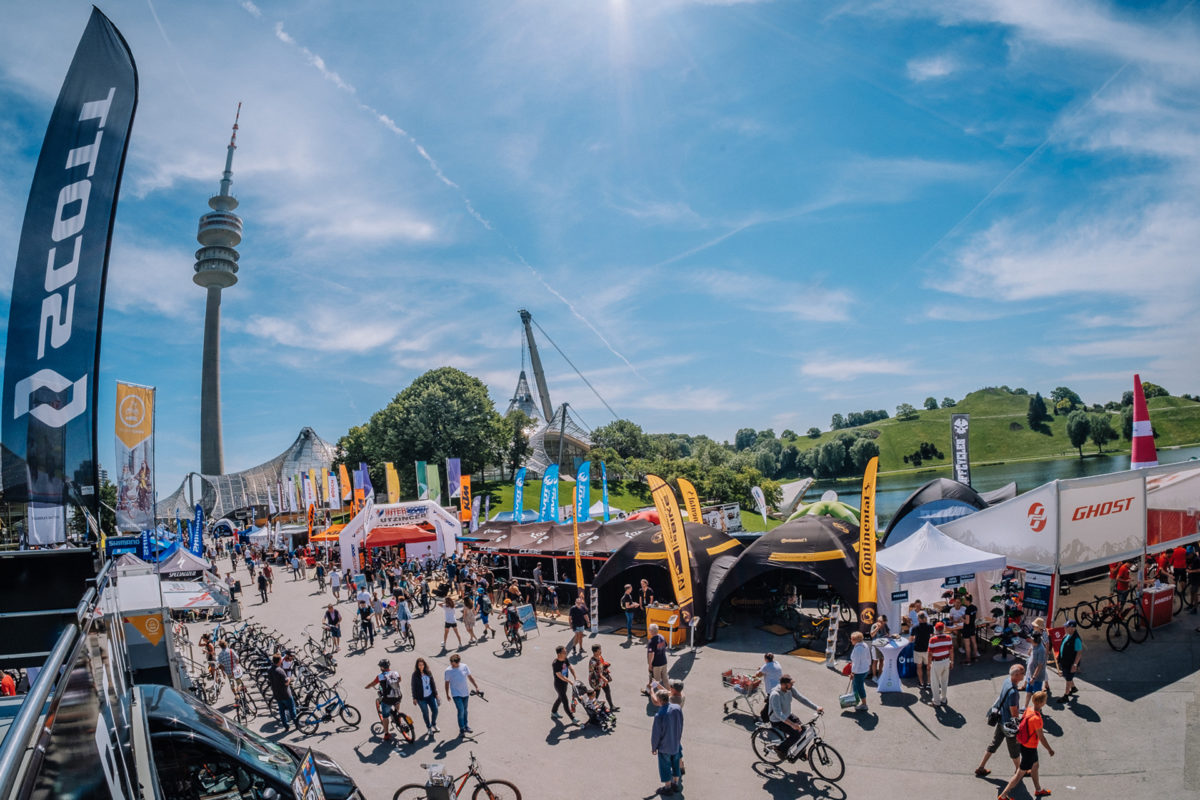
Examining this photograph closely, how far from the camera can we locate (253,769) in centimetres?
587

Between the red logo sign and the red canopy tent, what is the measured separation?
71.3 ft

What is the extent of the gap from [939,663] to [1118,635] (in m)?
4.29

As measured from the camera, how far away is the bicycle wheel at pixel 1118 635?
11552 mm

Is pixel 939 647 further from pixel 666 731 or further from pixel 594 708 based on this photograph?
pixel 594 708

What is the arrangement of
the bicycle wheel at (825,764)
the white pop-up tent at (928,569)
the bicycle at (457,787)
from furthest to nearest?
1. the white pop-up tent at (928,569)
2. the bicycle wheel at (825,764)
3. the bicycle at (457,787)

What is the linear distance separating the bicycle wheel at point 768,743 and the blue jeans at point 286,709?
25.9ft

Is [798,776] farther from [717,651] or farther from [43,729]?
[43,729]

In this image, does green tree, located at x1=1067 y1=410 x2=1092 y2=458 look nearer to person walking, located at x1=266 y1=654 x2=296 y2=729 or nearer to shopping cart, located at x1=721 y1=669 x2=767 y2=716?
shopping cart, located at x1=721 y1=669 x2=767 y2=716

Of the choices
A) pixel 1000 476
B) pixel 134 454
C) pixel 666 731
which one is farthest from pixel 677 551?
pixel 1000 476

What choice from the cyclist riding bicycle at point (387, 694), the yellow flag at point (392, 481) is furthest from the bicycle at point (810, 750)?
the yellow flag at point (392, 481)

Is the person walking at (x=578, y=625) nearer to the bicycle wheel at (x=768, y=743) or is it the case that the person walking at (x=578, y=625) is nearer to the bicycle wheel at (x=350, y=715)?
the bicycle wheel at (x=350, y=715)

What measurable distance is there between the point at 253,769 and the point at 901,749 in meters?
8.28

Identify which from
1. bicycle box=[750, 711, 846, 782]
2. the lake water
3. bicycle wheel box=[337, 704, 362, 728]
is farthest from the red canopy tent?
the lake water

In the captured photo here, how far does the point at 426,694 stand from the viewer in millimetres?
10297
